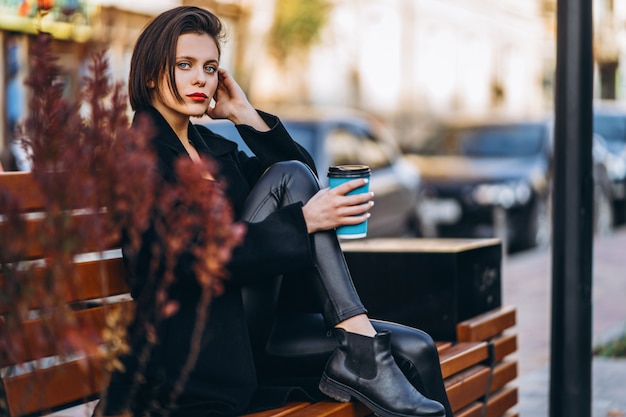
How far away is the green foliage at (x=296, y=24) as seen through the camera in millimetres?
23547

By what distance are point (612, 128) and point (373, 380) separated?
16.4m

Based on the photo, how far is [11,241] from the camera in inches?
85.7

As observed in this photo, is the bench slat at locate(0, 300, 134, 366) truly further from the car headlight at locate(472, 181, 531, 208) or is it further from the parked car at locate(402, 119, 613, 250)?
the car headlight at locate(472, 181, 531, 208)

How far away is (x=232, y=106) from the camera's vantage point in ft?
12.2

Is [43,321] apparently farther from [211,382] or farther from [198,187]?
[211,382]

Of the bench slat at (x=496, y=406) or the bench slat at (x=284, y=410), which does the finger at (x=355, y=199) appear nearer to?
the bench slat at (x=284, y=410)

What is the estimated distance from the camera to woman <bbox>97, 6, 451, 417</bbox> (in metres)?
2.96

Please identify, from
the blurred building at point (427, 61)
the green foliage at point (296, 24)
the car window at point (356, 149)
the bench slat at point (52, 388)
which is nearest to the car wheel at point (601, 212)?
the car window at point (356, 149)

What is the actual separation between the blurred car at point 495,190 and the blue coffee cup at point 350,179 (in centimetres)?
947

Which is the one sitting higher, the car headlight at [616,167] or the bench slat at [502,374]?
the car headlight at [616,167]

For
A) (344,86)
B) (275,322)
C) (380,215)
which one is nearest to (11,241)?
(275,322)

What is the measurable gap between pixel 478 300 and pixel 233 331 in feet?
4.97

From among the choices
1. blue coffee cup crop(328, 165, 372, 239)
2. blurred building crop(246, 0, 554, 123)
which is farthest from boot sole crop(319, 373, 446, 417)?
blurred building crop(246, 0, 554, 123)

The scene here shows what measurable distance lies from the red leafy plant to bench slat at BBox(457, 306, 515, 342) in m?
1.99
